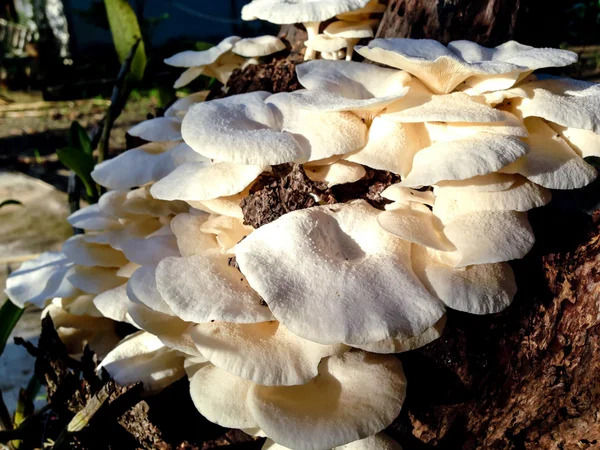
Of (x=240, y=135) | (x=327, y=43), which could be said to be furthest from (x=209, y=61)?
(x=240, y=135)

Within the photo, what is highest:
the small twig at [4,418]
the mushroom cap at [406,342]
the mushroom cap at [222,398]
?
Answer: the mushroom cap at [406,342]

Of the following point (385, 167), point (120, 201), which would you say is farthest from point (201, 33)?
point (385, 167)

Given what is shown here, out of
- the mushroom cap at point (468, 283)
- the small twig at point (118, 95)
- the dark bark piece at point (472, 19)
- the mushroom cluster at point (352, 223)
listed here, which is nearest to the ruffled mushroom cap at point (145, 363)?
the mushroom cluster at point (352, 223)

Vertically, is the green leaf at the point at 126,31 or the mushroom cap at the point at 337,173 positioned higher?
the green leaf at the point at 126,31

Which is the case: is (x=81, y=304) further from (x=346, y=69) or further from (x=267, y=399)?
(x=346, y=69)

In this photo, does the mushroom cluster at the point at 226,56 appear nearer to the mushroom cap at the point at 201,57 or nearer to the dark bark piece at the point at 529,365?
the mushroom cap at the point at 201,57

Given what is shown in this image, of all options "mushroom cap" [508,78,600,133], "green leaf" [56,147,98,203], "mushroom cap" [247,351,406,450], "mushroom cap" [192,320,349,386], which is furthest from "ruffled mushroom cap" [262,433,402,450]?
"green leaf" [56,147,98,203]

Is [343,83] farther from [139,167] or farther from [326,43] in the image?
[139,167]
